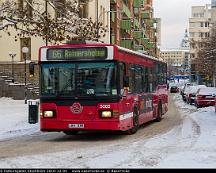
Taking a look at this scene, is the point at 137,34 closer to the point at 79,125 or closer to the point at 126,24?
the point at 126,24

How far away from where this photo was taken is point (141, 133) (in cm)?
1948

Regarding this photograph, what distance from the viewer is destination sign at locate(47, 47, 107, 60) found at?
1697 centimetres

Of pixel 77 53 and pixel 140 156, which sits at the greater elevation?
pixel 77 53

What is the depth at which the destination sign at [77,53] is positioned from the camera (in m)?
17.0

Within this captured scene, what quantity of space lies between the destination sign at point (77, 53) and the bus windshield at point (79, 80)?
207mm

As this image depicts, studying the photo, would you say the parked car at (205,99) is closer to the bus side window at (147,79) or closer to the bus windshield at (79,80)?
the bus side window at (147,79)

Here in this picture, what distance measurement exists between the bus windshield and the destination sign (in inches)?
8.1

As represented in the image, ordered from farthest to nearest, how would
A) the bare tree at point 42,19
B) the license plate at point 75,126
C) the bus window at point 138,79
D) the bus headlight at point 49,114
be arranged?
the bare tree at point 42,19, the bus window at point 138,79, the bus headlight at point 49,114, the license plate at point 75,126

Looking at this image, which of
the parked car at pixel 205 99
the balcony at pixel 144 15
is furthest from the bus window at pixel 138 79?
the balcony at pixel 144 15

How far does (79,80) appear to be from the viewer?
55.3 feet

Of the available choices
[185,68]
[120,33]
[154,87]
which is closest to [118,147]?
[154,87]

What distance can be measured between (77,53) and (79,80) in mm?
851

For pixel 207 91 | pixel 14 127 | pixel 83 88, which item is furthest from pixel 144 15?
pixel 83 88

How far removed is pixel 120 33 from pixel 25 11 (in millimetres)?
59081
